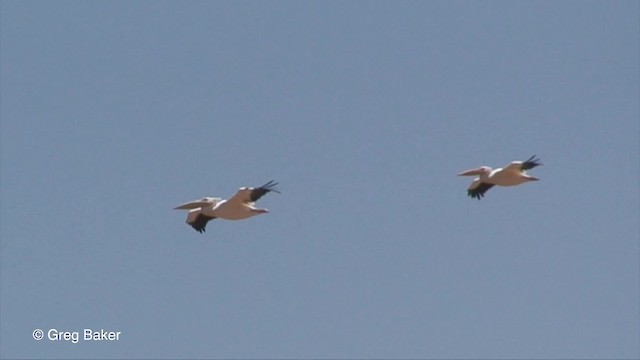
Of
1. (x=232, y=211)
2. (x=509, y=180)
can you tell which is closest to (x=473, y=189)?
(x=509, y=180)

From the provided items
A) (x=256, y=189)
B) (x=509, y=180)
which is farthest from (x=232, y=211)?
(x=509, y=180)

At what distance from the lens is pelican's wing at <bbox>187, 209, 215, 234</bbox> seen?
57.2 m

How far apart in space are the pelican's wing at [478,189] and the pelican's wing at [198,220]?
20.2 feet

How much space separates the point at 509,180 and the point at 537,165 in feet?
4.46

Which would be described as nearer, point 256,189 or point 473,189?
point 256,189

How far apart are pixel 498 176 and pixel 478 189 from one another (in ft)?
4.00

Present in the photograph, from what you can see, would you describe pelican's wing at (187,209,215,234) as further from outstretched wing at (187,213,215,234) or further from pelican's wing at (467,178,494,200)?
pelican's wing at (467,178,494,200)

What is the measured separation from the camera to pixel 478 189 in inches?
2330

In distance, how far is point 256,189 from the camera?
5466 centimetres

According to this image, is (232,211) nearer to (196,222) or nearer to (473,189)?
(196,222)

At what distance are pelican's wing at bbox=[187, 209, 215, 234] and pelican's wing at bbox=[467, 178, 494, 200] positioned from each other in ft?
20.2

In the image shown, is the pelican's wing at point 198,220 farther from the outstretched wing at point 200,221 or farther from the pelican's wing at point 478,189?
the pelican's wing at point 478,189

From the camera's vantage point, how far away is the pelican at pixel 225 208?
2160 inches

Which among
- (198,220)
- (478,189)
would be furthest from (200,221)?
(478,189)
